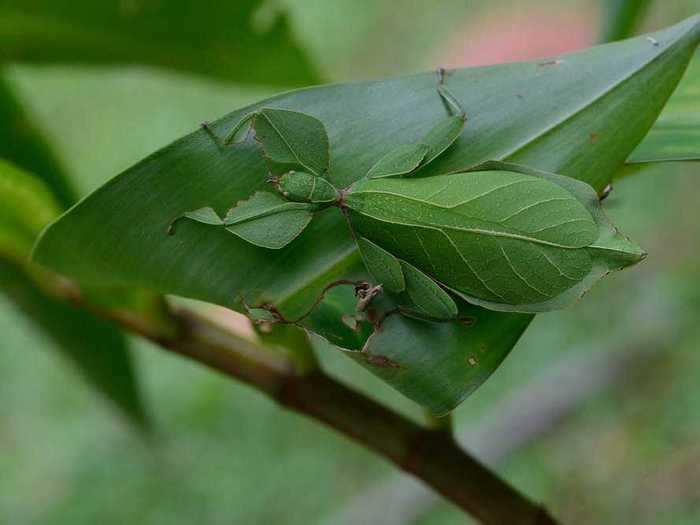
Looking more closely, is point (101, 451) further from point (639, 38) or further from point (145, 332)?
point (639, 38)

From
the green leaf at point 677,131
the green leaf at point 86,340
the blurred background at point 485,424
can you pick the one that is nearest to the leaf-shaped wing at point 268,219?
the green leaf at point 677,131

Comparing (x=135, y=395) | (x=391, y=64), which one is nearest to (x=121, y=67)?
(x=135, y=395)

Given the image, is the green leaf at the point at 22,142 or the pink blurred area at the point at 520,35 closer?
the green leaf at the point at 22,142

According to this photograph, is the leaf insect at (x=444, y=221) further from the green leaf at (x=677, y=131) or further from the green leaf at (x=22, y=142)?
the green leaf at (x=22, y=142)

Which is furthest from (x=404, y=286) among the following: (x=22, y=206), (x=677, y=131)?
(x=22, y=206)

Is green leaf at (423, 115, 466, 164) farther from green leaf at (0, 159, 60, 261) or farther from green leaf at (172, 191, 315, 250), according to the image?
green leaf at (0, 159, 60, 261)

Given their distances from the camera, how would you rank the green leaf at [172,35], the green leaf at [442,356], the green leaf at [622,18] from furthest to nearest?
the green leaf at [172,35]
the green leaf at [622,18]
the green leaf at [442,356]

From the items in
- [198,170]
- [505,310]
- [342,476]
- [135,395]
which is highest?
[198,170]
